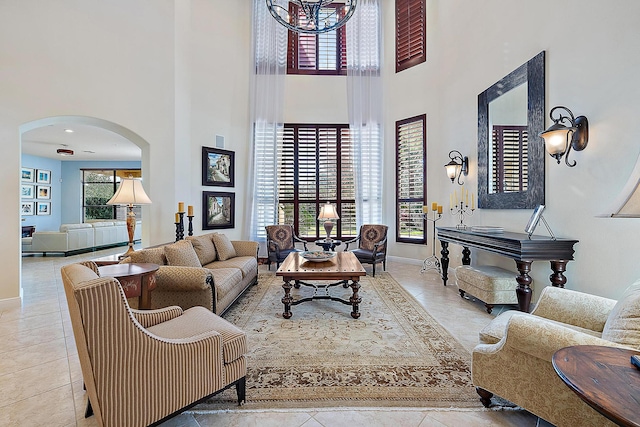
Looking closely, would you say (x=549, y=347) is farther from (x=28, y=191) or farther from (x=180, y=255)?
(x=28, y=191)

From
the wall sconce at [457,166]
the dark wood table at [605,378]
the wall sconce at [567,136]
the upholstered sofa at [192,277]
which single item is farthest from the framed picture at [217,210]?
the dark wood table at [605,378]

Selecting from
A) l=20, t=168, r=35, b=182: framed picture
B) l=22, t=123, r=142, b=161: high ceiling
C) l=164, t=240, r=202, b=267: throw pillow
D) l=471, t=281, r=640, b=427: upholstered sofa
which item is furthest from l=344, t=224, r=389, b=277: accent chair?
l=20, t=168, r=35, b=182: framed picture

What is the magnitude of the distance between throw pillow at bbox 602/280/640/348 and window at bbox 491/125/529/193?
7.35 feet

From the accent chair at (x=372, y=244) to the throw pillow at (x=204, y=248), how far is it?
245 centimetres

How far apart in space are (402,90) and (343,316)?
4.92m

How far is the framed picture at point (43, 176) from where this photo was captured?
30.0ft

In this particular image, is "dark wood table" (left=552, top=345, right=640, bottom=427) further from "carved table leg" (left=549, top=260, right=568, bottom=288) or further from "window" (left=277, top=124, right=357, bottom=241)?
"window" (left=277, top=124, right=357, bottom=241)

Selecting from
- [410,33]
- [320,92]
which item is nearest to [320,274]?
[320,92]

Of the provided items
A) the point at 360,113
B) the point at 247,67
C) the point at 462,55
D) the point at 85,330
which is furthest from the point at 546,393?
the point at 247,67

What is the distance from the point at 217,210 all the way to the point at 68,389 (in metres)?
3.96

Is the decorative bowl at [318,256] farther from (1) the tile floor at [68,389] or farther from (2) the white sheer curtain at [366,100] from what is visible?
(2) the white sheer curtain at [366,100]

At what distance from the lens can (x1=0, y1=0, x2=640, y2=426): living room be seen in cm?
241

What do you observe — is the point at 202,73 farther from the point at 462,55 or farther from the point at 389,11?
the point at 462,55

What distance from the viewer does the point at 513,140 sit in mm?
3561
